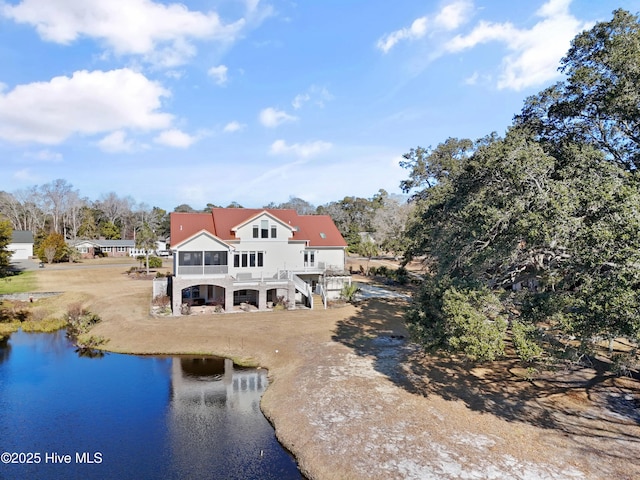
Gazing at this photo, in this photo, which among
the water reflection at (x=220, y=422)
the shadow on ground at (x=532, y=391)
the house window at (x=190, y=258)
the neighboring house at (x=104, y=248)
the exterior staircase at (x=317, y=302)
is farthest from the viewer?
the neighboring house at (x=104, y=248)

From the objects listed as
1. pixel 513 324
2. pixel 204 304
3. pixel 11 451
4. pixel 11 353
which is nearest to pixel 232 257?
pixel 204 304

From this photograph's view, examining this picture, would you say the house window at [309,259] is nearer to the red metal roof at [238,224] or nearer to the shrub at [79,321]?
the red metal roof at [238,224]

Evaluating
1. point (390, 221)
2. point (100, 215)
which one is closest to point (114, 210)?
point (100, 215)

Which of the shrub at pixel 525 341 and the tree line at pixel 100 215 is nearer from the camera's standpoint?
the shrub at pixel 525 341

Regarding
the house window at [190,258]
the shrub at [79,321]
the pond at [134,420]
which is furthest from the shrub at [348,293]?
the shrub at [79,321]

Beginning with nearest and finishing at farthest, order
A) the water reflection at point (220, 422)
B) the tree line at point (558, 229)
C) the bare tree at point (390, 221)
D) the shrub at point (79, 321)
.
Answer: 1. the tree line at point (558, 229)
2. the water reflection at point (220, 422)
3. the shrub at point (79, 321)
4. the bare tree at point (390, 221)

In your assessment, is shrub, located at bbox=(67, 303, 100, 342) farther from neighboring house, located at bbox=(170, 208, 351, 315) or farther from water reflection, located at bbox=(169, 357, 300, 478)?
water reflection, located at bbox=(169, 357, 300, 478)

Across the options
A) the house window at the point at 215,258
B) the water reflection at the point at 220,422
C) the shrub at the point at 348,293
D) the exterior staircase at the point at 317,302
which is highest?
the house window at the point at 215,258

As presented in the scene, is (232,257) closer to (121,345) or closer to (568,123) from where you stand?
(121,345)
